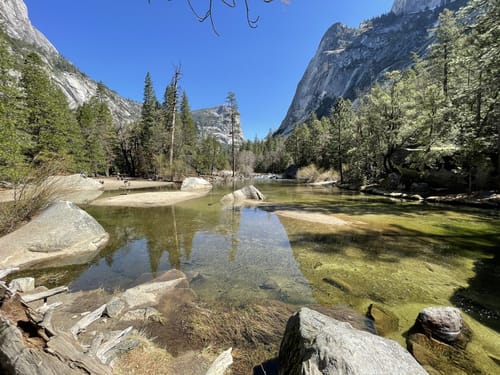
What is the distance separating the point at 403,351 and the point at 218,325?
2.22m

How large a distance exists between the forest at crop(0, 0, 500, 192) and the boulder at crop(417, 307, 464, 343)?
31.1 ft

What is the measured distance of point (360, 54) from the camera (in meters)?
120

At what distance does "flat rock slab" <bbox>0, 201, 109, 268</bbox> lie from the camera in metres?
5.08

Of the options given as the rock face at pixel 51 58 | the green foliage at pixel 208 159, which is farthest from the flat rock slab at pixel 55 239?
the rock face at pixel 51 58

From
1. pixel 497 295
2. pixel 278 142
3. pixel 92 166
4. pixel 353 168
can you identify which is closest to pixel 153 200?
pixel 497 295

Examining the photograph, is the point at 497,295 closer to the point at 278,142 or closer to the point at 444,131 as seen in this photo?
the point at 444,131

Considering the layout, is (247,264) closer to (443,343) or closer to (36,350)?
(443,343)

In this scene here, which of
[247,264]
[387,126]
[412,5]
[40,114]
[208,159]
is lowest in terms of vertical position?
[247,264]

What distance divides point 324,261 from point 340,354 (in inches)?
158

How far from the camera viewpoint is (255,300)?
12.6ft

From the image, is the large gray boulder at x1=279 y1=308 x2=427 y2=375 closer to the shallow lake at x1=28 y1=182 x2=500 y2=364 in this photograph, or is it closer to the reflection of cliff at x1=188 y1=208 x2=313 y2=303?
the shallow lake at x1=28 y1=182 x2=500 y2=364

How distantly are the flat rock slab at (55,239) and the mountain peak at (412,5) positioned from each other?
152m

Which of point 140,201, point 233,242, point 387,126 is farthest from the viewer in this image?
point 387,126

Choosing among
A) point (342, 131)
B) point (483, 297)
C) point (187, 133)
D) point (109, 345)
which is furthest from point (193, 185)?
point (187, 133)
